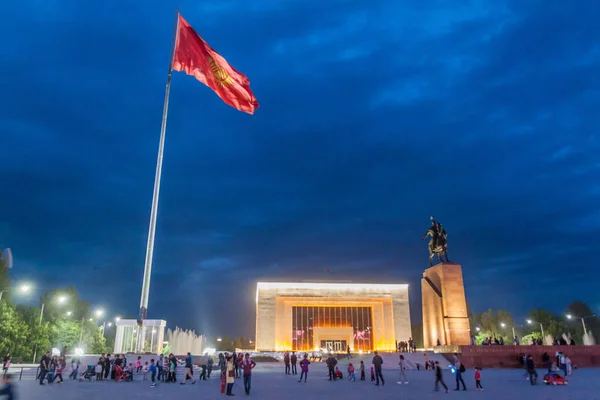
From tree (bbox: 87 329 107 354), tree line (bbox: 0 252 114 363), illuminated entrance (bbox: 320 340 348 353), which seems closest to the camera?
tree line (bbox: 0 252 114 363)

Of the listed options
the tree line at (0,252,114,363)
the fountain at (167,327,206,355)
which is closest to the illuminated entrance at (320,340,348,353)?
the fountain at (167,327,206,355)

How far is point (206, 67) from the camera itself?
20.7m

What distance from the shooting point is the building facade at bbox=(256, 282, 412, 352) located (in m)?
54.7

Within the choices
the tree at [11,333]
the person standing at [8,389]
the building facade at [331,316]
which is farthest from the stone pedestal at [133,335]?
the person standing at [8,389]

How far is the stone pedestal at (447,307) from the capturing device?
3541 cm

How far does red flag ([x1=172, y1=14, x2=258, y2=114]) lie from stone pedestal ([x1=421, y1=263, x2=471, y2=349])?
25040mm

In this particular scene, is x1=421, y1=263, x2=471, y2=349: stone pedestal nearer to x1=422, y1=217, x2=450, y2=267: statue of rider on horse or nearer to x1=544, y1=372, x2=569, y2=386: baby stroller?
x1=422, y1=217, x2=450, y2=267: statue of rider on horse

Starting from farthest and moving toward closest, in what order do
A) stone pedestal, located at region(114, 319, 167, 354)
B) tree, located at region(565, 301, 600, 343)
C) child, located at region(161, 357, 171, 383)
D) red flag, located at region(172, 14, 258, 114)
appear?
tree, located at region(565, 301, 600, 343), stone pedestal, located at region(114, 319, 167, 354), child, located at region(161, 357, 171, 383), red flag, located at region(172, 14, 258, 114)

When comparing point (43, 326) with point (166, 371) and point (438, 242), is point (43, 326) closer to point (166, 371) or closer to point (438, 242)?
point (166, 371)

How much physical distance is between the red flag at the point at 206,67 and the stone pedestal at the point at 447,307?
2504cm

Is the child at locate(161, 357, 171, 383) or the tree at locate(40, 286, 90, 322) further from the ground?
the tree at locate(40, 286, 90, 322)

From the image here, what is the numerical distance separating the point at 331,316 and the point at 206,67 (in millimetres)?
43080

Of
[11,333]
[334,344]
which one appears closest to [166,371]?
[11,333]

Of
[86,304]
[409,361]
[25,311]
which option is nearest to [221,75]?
[409,361]
